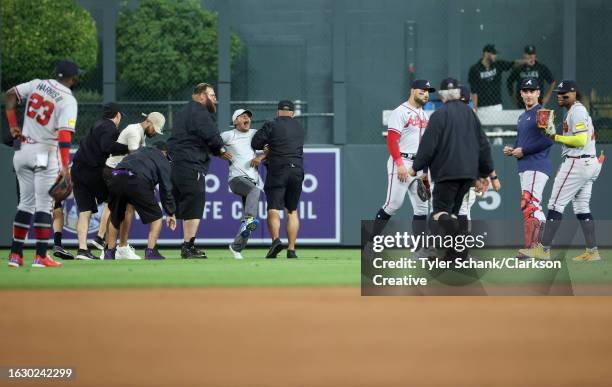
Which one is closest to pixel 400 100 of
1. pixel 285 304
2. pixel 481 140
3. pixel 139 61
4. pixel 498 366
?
pixel 139 61

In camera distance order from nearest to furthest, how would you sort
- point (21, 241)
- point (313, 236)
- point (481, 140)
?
point (481, 140), point (21, 241), point (313, 236)

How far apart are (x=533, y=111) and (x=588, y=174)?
1.07 metres

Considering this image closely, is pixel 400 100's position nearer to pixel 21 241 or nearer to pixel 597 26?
pixel 597 26

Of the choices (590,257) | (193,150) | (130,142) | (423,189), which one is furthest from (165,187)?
(590,257)

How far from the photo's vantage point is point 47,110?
12.1 meters

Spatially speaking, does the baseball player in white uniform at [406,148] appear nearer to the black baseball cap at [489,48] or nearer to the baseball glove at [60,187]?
the baseball glove at [60,187]

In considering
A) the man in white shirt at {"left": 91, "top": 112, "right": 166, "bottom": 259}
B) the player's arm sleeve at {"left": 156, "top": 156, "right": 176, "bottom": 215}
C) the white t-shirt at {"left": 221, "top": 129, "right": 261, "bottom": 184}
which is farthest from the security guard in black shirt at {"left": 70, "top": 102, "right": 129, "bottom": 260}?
the white t-shirt at {"left": 221, "top": 129, "right": 261, "bottom": 184}

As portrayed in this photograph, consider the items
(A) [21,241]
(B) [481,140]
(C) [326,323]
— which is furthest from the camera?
(A) [21,241]

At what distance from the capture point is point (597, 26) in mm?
19172

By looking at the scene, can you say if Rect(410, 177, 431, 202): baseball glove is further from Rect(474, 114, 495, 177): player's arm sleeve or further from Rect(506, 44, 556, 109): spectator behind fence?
Rect(506, 44, 556, 109): spectator behind fence

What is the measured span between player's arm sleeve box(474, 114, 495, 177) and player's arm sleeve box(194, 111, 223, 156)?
4.03m

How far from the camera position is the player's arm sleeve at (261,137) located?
1473cm

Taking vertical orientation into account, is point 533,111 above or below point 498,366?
above

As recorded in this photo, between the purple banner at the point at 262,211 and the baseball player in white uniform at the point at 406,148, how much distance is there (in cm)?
524
